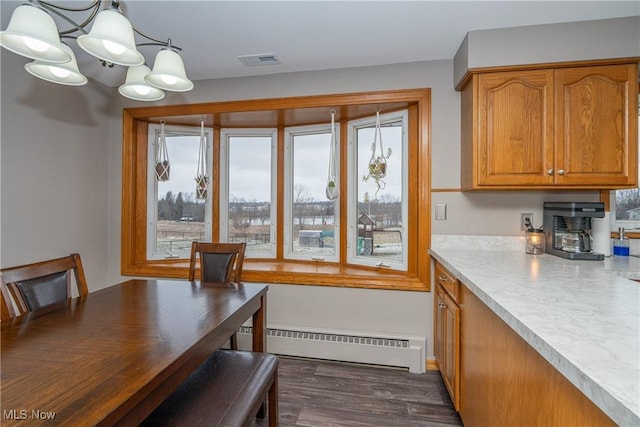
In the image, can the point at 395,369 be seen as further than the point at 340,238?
No

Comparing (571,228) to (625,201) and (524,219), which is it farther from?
(625,201)

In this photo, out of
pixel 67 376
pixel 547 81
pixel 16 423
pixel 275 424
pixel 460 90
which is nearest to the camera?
pixel 16 423

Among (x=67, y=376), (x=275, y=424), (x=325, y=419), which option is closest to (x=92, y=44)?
(x=67, y=376)

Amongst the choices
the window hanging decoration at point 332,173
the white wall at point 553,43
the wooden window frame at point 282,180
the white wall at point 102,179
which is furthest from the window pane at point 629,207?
the window hanging decoration at point 332,173

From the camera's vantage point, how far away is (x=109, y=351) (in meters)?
1.04

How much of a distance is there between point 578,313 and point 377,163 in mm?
1787

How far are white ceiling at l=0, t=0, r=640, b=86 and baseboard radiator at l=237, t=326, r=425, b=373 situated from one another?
2108mm

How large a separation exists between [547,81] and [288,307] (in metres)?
2.41

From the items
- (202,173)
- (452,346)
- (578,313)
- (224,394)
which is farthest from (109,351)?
(202,173)

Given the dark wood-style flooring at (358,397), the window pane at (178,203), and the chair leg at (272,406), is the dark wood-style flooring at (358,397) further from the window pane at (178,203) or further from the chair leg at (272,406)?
the window pane at (178,203)

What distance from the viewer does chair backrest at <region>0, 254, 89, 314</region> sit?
4.78 feet

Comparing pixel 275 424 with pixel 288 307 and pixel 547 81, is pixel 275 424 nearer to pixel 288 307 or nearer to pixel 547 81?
pixel 288 307

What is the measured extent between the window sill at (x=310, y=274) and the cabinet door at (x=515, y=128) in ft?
3.10

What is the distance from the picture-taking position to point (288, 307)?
263 centimetres
